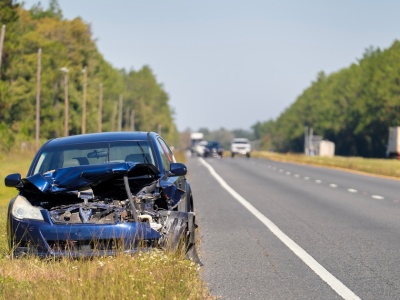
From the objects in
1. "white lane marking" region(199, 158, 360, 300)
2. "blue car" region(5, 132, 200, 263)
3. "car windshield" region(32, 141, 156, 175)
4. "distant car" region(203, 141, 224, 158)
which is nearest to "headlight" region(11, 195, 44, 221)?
"blue car" region(5, 132, 200, 263)

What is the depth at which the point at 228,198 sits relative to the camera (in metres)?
23.5

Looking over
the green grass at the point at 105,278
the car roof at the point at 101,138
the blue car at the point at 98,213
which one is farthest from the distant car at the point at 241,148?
the green grass at the point at 105,278

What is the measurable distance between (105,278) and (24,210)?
2101 mm

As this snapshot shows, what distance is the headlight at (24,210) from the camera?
948 centimetres

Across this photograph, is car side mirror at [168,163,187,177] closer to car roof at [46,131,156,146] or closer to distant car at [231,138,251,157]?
car roof at [46,131,156,146]

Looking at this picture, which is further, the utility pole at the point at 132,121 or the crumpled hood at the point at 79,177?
the utility pole at the point at 132,121

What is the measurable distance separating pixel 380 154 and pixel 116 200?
111 meters

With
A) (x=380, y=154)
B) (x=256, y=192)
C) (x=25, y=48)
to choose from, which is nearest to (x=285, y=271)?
(x=256, y=192)

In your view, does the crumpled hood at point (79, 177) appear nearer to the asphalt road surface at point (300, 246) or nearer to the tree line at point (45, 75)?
the asphalt road surface at point (300, 246)

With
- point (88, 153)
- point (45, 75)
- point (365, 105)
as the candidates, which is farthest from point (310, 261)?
point (365, 105)

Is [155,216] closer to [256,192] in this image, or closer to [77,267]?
[77,267]

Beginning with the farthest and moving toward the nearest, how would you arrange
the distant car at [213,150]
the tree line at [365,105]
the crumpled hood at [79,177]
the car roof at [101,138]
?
the tree line at [365,105], the distant car at [213,150], the car roof at [101,138], the crumpled hood at [79,177]

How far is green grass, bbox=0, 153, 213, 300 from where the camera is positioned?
741 centimetres

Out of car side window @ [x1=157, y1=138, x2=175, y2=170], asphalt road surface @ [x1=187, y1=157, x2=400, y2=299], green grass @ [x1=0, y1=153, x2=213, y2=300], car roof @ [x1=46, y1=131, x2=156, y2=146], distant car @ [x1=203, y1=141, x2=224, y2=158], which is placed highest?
car roof @ [x1=46, y1=131, x2=156, y2=146]
